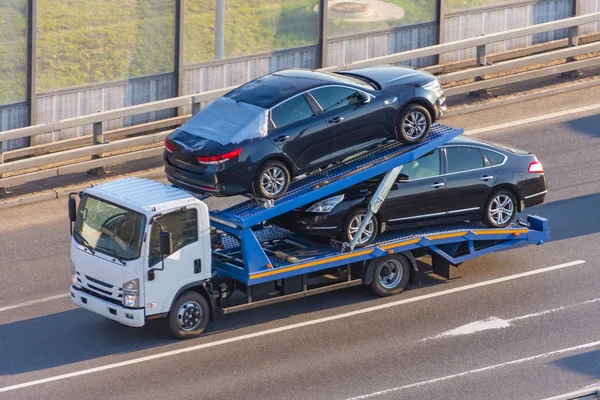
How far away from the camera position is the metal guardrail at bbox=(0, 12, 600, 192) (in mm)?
21266

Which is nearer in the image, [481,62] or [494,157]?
[494,157]

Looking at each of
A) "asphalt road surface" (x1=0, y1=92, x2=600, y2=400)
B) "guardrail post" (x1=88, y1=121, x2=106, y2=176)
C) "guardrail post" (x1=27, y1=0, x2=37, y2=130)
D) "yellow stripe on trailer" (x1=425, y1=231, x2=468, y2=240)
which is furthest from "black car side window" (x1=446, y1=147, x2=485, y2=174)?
"guardrail post" (x1=27, y1=0, x2=37, y2=130)

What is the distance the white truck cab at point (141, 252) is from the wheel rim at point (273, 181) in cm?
94

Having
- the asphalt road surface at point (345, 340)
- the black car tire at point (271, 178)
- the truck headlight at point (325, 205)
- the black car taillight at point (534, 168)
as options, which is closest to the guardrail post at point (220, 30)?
the asphalt road surface at point (345, 340)

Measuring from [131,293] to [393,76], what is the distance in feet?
16.2

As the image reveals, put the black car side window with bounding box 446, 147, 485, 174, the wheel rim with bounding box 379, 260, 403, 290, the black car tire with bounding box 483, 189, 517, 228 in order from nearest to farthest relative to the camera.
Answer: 1. the wheel rim with bounding box 379, 260, 403, 290
2. the black car side window with bounding box 446, 147, 485, 174
3. the black car tire with bounding box 483, 189, 517, 228

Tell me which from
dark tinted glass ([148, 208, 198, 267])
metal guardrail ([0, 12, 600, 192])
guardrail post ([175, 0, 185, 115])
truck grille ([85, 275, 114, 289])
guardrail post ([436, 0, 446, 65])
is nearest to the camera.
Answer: dark tinted glass ([148, 208, 198, 267])

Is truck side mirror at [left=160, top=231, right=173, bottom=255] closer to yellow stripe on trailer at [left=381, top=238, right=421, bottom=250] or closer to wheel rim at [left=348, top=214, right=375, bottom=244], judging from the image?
wheel rim at [left=348, top=214, right=375, bottom=244]

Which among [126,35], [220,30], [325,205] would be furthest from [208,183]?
[220,30]

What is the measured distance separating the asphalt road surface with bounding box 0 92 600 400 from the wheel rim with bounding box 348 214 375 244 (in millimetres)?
981

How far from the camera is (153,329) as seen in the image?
1639 centimetres

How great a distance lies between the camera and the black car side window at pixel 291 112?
16.3 meters

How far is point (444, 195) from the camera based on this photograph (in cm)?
1745

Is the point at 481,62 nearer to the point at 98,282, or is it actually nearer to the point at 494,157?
the point at 494,157
